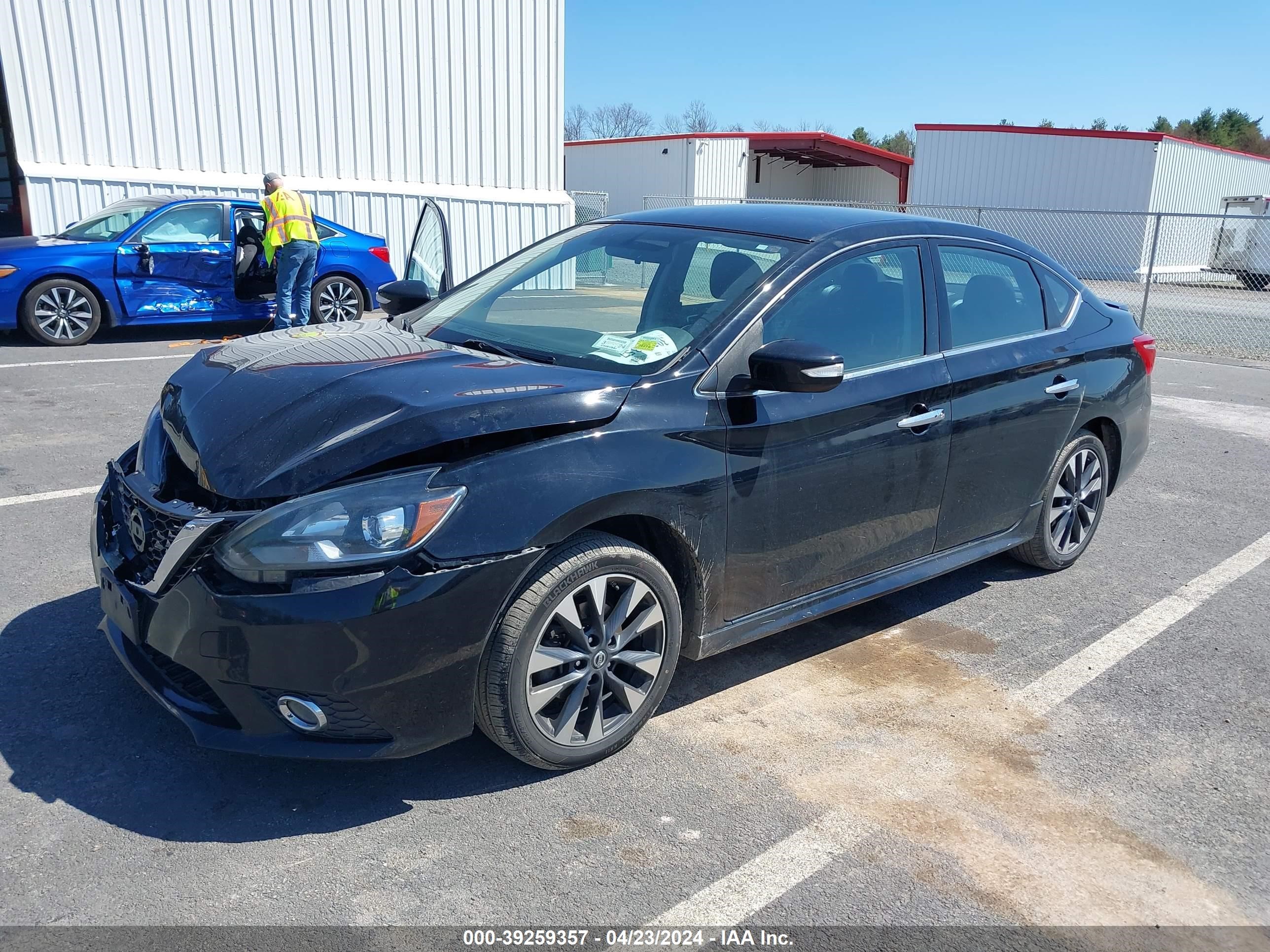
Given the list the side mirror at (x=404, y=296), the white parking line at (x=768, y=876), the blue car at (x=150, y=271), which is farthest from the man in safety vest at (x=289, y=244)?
the white parking line at (x=768, y=876)

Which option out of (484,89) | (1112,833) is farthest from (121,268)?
(1112,833)

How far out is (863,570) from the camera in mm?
3840

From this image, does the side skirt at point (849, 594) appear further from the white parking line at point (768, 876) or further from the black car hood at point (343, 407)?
the black car hood at point (343, 407)

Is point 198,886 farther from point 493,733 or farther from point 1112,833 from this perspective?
point 1112,833

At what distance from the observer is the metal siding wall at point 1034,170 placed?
97.0 ft

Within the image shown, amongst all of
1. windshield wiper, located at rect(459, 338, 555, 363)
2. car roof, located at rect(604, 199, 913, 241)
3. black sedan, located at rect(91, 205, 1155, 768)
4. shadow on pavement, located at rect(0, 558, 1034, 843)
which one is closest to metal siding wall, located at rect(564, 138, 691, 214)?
car roof, located at rect(604, 199, 913, 241)

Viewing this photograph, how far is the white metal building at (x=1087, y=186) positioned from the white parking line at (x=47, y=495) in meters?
26.2

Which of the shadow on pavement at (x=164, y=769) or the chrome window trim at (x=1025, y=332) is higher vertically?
the chrome window trim at (x=1025, y=332)

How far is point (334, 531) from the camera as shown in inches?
104

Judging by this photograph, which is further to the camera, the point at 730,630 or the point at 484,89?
the point at 484,89

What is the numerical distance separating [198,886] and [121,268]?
9.37 m

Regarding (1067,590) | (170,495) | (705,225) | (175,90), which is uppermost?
(175,90)

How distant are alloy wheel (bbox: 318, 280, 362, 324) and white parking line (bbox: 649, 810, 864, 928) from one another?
31.7ft

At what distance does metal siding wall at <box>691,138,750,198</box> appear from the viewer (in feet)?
104
